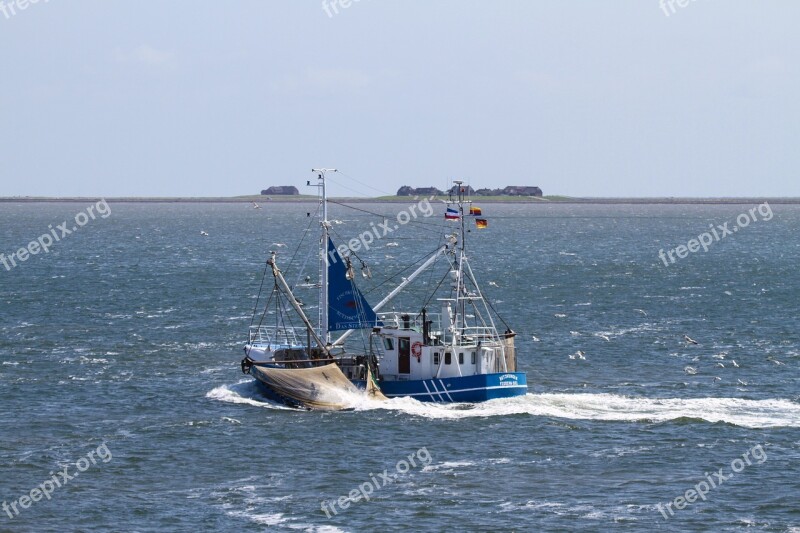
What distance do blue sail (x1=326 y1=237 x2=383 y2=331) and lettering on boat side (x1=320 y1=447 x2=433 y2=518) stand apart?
42.6 ft

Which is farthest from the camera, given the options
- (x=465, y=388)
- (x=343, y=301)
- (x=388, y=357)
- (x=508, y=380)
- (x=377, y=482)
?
(x=343, y=301)

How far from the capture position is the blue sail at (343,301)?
62.4 m

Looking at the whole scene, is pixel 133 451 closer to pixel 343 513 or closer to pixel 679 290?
pixel 343 513

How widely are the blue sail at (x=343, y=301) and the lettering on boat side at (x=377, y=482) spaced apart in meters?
13.0

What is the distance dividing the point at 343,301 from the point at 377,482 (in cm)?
1775

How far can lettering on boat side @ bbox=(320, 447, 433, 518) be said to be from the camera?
43312 mm

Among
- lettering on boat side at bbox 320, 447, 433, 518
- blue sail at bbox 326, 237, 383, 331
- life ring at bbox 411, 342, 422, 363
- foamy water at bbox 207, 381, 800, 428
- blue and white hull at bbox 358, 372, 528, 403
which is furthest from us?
blue sail at bbox 326, 237, 383, 331

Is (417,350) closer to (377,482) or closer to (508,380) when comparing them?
(508,380)

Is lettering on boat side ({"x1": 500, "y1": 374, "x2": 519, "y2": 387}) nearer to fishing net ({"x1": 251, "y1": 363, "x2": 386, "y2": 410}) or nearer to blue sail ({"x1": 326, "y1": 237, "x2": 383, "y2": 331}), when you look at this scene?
fishing net ({"x1": 251, "y1": 363, "x2": 386, "y2": 410})

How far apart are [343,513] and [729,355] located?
3816 cm

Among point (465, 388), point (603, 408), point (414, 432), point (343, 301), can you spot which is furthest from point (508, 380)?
point (343, 301)

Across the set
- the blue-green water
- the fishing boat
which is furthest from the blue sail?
the blue-green water

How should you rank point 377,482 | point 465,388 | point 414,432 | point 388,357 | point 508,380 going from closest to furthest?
point 377,482, point 414,432, point 465,388, point 508,380, point 388,357

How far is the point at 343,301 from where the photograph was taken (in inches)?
2467
